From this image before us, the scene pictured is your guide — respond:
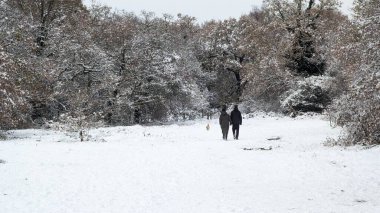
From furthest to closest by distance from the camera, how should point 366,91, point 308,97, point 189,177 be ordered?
point 308,97, point 366,91, point 189,177

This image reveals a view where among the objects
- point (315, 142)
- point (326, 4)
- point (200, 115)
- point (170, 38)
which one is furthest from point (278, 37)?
point (315, 142)

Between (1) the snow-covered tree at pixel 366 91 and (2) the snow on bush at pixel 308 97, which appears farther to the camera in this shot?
(2) the snow on bush at pixel 308 97

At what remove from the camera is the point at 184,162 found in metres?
16.6

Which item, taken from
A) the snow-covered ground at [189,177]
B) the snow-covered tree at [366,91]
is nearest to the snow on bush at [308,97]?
the snow-covered ground at [189,177]

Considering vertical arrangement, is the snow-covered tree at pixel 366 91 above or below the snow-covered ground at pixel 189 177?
above

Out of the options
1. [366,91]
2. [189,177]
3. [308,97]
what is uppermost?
[308,97]

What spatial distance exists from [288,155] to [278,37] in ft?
78.3

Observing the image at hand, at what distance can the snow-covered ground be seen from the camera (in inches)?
439

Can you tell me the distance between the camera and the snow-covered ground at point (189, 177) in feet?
36.6

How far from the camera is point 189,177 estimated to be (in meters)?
14.3

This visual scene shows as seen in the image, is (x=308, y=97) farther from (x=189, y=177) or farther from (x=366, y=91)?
(x=189, y=177)

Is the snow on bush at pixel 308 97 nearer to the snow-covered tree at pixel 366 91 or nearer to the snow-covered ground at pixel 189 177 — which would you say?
the snow-covered ground at pixel 189 177

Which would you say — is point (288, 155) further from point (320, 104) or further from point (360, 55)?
point (320, 104)

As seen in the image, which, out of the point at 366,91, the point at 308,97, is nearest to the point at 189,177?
the point at 366,91
